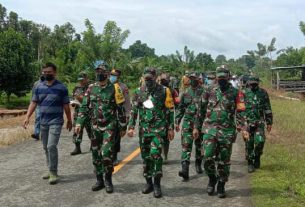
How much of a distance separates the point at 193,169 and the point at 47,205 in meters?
3.52

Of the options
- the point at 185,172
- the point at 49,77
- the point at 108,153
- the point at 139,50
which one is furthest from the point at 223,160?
the point at 139,50

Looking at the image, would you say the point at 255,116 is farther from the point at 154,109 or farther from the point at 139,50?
the point at 139,50

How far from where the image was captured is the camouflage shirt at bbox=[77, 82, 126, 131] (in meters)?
7.39

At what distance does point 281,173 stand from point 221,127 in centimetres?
247

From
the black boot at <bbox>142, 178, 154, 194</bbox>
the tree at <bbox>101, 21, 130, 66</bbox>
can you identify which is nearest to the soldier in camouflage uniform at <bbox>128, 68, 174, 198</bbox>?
the black boot at <bbox>142, 178, 154, 194</bbox>

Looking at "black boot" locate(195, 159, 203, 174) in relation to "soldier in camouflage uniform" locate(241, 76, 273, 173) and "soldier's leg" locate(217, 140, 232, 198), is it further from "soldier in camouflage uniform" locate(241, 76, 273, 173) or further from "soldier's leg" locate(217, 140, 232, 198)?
"soldier's leg" locate(217, 140, 232, 198)

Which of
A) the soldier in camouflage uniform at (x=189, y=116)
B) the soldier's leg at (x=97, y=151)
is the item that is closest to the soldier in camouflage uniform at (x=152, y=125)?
the soldier's leg at (x=97, y=151)

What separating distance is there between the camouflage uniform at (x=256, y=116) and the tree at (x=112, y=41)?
1202 inches

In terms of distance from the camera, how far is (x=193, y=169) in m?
9.30

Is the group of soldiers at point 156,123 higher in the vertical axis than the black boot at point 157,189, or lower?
higher

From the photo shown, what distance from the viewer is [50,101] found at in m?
7.98

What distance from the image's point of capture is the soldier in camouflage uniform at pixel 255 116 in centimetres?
921

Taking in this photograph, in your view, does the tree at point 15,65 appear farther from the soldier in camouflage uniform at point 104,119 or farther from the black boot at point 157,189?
the black boot at point 157,189

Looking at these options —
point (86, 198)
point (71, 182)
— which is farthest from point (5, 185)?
point (86, 198)
